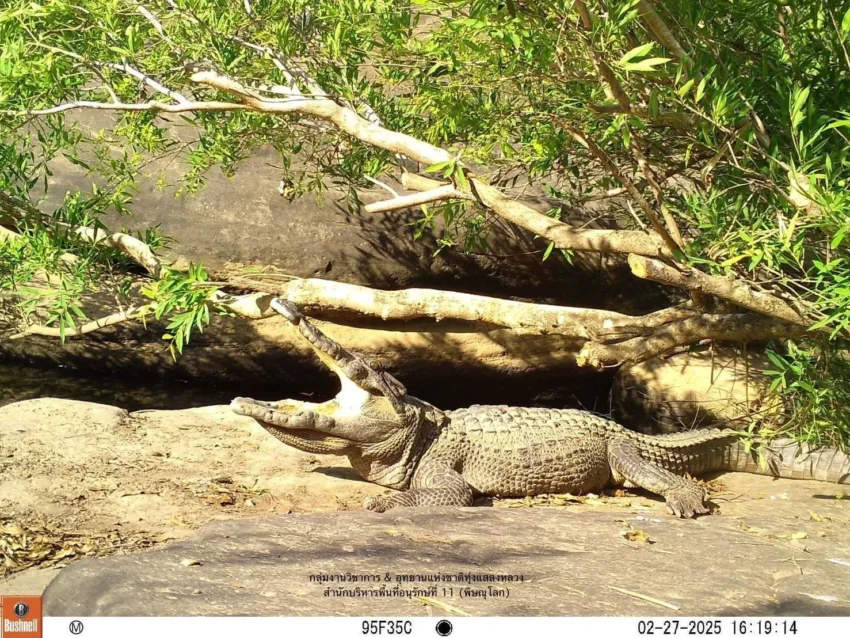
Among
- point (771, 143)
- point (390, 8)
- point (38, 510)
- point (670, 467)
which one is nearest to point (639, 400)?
point (670, 467)

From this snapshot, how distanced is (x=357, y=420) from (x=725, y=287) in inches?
83.0

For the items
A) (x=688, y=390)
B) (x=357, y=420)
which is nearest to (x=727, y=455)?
(x=688, y=390)

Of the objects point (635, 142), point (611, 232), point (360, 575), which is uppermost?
point (635, 142)

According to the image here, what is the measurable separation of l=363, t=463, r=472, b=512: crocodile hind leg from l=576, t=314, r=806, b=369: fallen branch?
982 millimetres

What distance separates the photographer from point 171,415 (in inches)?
230

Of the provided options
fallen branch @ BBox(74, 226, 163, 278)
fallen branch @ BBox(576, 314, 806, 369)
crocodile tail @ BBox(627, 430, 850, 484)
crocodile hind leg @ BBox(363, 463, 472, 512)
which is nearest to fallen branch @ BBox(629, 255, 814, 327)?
fallen branch @ BBox(576, 314, 806, 369)

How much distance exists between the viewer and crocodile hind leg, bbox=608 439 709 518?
183 inches

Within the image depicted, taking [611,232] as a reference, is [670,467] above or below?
below

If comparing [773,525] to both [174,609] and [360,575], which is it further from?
[174,609]

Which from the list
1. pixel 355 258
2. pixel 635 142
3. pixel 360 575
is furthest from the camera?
pixel 355 258

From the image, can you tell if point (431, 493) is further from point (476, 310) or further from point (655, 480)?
point (655, 480)

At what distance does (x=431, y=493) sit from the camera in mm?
4746

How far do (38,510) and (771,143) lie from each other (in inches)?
144

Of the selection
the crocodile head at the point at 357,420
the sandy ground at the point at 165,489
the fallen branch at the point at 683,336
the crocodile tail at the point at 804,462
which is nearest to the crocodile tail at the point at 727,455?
the crocodile tail at the point at 804,462
